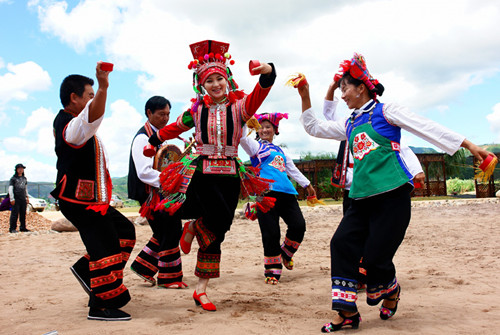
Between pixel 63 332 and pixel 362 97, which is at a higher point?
pixel 362 97

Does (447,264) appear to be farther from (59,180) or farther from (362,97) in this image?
(59,180)

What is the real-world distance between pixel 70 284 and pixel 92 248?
212 centimetres

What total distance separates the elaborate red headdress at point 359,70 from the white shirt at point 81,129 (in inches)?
78.2

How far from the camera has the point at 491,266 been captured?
5453 millimetres

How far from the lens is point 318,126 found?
12.3ft

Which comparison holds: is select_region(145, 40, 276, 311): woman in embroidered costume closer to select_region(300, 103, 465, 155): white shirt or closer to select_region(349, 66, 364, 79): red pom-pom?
select_region(349, 66, 364, 79): red pom-pom

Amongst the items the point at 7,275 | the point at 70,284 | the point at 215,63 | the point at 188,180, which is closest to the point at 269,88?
the point at 215,63

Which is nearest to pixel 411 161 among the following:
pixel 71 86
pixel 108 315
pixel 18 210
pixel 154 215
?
pixel 154 215

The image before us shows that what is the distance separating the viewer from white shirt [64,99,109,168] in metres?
3.27

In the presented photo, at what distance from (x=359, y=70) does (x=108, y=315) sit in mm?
2844

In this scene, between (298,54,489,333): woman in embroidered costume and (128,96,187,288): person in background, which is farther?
(128,96,187,288): person in background

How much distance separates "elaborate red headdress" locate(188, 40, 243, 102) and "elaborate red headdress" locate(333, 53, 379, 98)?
0.97 meters

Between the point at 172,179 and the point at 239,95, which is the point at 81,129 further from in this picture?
the point at 239,95

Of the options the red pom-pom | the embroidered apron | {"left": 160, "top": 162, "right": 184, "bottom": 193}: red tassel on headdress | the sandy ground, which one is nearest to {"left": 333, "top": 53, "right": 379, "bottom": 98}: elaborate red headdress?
the red pom-pom
